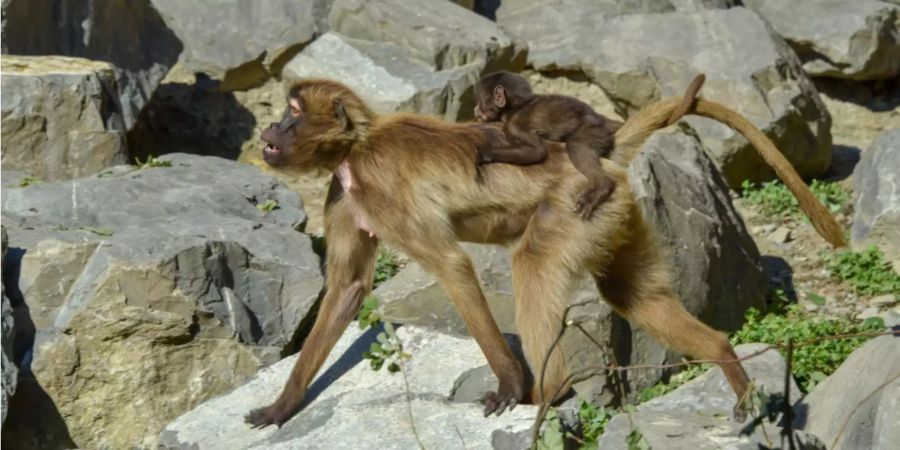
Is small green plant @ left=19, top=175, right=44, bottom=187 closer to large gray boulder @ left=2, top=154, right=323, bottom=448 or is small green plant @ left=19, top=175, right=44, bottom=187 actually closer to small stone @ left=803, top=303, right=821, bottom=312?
large gray boulder @ left=2, top=154, right=323, bottom=448

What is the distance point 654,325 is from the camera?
7355 millimetres

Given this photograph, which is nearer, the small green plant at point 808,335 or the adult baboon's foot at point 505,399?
the adult baboon's foot at point 505,399

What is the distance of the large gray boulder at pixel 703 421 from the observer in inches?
241

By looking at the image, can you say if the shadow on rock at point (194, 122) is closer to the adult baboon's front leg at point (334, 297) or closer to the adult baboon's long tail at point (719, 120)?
the adult baboon's front leg at point (334, 297)

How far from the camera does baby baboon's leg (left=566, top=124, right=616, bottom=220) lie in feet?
23.2

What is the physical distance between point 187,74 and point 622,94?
12.9ft

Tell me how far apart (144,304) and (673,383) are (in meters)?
3.25

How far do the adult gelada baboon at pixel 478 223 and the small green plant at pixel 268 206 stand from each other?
242 cm

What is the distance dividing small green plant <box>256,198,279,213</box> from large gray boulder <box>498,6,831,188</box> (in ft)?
13.0

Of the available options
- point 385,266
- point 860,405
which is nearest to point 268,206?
point 385,266

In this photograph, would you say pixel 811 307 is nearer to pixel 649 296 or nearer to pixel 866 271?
pixel 866 271

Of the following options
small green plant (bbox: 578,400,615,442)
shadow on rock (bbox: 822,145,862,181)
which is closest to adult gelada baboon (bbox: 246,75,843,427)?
small green plant (bbox: 578,400,615,442)

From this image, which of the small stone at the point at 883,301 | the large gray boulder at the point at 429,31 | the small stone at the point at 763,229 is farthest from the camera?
the large gray boulder at the point at 429,31

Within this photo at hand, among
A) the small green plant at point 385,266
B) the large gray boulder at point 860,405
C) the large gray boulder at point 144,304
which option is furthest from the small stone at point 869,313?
the large gray boulder at point 144,304
